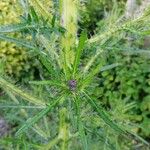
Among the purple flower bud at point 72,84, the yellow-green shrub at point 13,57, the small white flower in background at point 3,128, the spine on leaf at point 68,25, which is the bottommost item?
the small white flower in background at point 3,128

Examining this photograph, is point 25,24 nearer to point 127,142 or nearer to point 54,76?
point 54,76

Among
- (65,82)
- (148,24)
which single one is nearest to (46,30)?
(65,82)

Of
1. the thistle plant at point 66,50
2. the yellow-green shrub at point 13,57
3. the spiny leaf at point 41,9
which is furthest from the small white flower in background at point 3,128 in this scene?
the spiny leaf at point 41,9

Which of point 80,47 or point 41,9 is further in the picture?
point 41,9

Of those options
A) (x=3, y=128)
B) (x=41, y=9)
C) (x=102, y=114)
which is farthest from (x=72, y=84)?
(x=3, y=128)

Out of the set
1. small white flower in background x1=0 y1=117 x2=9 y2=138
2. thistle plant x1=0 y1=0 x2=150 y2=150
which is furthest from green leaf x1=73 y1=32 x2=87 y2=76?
small white flower in background x1=0 y1=117 x2=9 y2=138

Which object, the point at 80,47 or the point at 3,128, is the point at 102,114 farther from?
the point at 3,128

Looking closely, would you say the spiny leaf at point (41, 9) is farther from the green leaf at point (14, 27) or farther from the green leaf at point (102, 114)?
the green leaf at point (102, 114)

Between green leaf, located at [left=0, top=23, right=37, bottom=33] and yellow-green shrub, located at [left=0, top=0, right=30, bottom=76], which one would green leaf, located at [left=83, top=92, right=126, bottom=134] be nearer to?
green leaf, located at [left=0, top=23, right=37, bottom=33]

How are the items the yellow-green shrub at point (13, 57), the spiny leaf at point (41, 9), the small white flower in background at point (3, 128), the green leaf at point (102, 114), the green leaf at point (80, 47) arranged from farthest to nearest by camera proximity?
the yellow-green shrub at point (13, 57), the small white flower in background at point (3, 128), the spiny leaf at point (41, 9), the green leaf at point (102, 114), the green leaf at point (80, 47)

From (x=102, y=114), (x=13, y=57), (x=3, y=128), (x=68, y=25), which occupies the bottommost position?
(x=3, y=128)

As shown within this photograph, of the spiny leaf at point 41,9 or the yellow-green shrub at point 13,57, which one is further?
the yellow-green shrub at point 13,57
